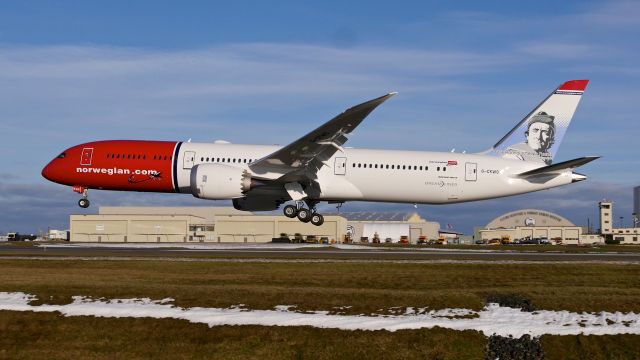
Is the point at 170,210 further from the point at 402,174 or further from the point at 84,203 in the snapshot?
the point at 402,174

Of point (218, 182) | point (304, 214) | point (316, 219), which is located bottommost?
point (316, 219)

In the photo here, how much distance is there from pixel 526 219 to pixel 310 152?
10340 centimetres

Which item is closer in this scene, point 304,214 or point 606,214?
point 304,214

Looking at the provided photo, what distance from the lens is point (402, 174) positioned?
48.3 m

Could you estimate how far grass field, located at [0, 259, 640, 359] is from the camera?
21094 mm

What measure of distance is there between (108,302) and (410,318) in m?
9.97

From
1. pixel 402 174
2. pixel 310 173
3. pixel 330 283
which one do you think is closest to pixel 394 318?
pixel 330 283

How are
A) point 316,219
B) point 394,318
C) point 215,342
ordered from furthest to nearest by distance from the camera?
point 316,219
point 394,318
point 215,342

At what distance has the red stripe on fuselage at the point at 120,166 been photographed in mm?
47875

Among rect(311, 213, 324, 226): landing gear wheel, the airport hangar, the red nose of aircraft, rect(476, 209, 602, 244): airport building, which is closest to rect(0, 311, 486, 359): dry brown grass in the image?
rect(311, 213, 324, 226): landing gear wheel

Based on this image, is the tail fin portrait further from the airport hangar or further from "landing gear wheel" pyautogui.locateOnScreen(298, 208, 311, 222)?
the airport hangar

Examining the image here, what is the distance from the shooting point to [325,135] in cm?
4428

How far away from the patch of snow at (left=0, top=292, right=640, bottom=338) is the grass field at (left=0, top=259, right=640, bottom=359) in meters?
0.37

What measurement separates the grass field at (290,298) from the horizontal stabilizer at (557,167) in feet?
29.3
